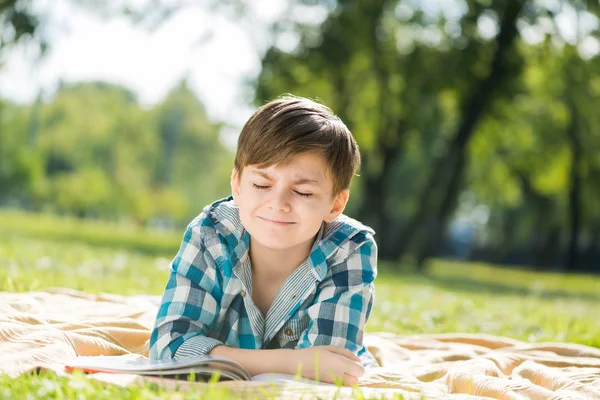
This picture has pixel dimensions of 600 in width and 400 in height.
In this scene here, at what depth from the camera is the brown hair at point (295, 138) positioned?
291 centimetres

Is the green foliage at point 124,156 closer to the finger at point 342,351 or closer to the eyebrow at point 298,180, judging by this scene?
the eyebrow at point 298,180

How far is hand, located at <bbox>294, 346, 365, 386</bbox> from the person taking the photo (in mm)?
2791

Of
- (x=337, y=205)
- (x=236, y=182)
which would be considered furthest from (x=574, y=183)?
(x=236, y=182)

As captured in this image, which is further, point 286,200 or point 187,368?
point 286,200

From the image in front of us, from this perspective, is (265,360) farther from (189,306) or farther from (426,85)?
(426,85)

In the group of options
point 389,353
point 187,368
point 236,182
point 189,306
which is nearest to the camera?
point 187,368

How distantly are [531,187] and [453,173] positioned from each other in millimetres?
13485

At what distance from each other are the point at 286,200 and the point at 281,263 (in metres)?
0.42

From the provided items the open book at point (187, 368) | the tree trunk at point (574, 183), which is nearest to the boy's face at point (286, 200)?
the open book at point (187, 368)

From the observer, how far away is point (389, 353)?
4184 mm

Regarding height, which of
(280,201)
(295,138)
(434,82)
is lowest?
(280,201)

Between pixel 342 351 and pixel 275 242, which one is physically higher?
pixel 275 242

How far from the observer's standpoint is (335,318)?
306 centimetres

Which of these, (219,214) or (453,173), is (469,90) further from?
(219,214)
